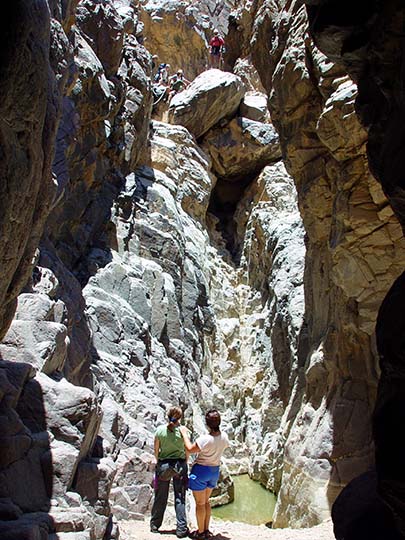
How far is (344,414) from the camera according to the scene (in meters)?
12.2

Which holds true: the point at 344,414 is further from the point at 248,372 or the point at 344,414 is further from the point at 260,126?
the point at 260,126

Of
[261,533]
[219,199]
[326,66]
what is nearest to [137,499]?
[261,533]

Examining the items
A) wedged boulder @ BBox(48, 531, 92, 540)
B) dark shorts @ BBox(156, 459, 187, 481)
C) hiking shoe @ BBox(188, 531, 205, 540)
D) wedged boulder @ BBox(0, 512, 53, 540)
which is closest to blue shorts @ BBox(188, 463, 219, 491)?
dark shorts @ BBox(156, 459, 187, 481)

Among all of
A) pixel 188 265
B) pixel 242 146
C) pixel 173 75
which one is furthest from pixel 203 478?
pixel 173 75

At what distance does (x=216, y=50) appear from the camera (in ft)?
105

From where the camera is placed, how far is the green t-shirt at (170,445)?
7.16 metres

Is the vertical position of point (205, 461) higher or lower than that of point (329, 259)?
lower

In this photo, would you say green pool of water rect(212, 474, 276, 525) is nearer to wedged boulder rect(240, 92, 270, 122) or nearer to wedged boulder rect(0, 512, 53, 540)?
wedged boulder rect(0, 512, 53, 540)

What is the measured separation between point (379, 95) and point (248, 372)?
1795 cm

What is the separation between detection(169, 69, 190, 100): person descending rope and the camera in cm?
3034

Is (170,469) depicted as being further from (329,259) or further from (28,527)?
(329,259)

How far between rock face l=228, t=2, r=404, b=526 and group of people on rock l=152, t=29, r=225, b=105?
13715 millimetres

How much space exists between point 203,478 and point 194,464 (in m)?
0.26

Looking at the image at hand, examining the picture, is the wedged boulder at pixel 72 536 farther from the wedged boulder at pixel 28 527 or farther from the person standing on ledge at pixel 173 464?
the person standing on ledge at pixel 173 464
